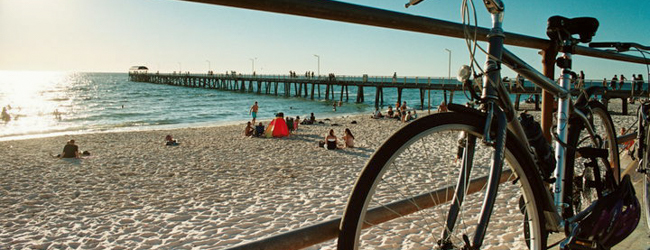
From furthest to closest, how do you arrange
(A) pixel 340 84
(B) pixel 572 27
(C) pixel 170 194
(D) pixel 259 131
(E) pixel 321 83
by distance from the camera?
(E) pixel 321 83 → (A) pixel 340 84 → (D) pixel 259 131 → (C) pixel 170 194 → (B) pixel 572 27

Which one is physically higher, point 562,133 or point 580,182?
point 562,133

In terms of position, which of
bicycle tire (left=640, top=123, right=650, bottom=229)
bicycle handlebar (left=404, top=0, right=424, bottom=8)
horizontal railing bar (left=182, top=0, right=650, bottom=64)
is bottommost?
bicycle tire (left=640, top=123, right=650, bottom=229)

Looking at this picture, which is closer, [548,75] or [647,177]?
[548,75]

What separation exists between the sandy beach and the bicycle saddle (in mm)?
3946

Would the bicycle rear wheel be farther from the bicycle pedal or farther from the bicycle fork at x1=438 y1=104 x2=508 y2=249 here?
the bicycle fork at x1=438 y1=104 x2=508 y2=249

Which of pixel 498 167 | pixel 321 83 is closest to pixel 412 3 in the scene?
pixel 498 167

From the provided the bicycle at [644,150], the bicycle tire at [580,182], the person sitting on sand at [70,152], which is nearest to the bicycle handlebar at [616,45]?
the bicycle at [644,150]

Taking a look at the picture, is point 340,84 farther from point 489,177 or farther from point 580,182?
point 489,177

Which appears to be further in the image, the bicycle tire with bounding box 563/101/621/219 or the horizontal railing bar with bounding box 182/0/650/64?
the bicycle tire with bounding box 563/101/621/219

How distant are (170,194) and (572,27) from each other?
773 centimetres

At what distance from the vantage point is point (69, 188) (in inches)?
340

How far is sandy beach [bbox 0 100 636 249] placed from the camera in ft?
19.4

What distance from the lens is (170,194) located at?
8008 mm

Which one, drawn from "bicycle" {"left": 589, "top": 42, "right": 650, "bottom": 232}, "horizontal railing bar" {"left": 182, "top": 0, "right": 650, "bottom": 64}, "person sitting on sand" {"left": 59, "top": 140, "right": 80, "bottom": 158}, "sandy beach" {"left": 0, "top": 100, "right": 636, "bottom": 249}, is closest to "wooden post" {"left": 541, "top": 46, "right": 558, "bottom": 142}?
"bicycle" {"left": 589, "top": 42, "right": 650, "bottom": 232}
